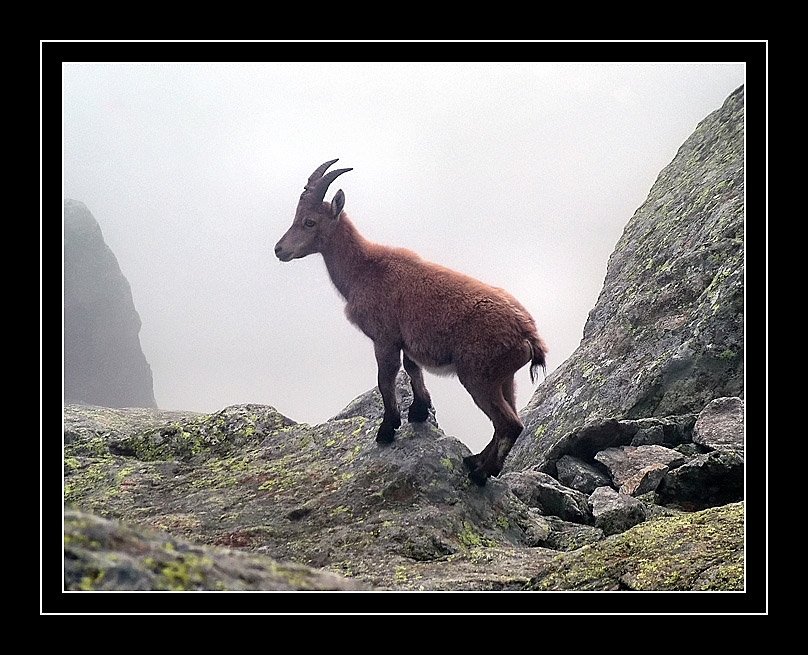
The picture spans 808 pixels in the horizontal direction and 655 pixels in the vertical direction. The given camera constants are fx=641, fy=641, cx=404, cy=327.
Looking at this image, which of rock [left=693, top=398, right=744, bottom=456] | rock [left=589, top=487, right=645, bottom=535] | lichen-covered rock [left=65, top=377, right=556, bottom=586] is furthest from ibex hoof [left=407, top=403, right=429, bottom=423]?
rock [left=693, top=398, right=744, bottom=456]

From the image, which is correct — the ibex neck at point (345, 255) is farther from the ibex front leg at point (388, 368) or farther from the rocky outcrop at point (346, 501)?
the rocky outcrop at point (346, 501)

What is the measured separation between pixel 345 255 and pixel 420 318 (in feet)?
6.33

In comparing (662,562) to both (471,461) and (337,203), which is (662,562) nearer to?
(471,461)

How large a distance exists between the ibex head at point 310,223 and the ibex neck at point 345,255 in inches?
5.6

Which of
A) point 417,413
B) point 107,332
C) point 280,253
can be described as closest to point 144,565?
point 417,413

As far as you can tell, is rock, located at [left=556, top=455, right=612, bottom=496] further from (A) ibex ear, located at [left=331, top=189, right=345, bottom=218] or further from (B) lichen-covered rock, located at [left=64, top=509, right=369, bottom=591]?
(B) lichen-covered rock, located at [left=64, top=509, right=369, bottom=591]

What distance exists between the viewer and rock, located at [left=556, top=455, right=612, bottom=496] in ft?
27.3

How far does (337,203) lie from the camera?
29.9 ft
